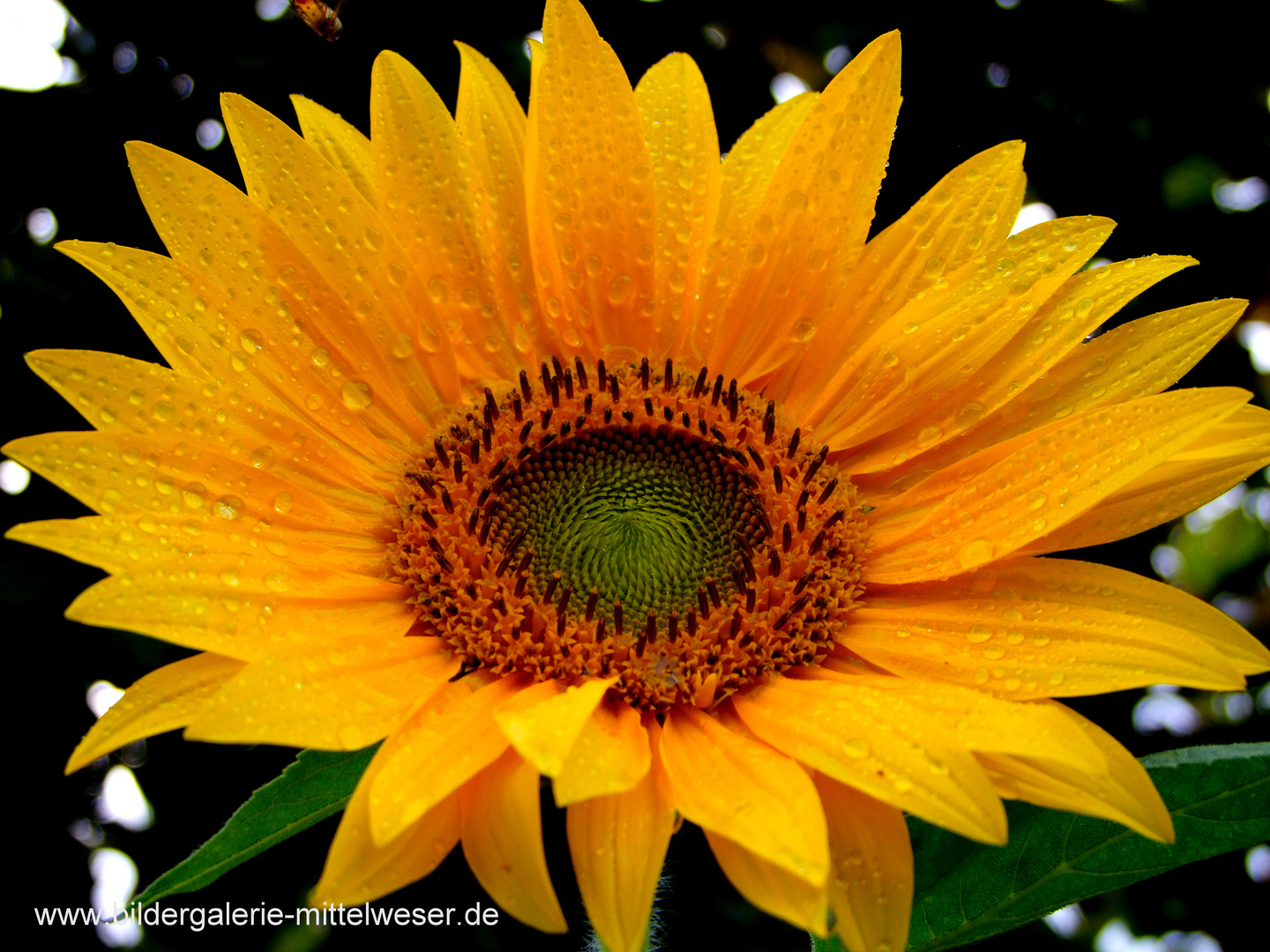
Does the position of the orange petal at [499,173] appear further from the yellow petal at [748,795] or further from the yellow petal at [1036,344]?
the yellow petal at [748,795]

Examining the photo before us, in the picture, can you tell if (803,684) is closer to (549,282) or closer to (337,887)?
(337,887)

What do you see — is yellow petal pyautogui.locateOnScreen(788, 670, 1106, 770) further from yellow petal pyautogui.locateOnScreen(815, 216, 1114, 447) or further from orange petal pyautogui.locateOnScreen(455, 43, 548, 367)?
orange petal pyautogui.locateOnScreen(455, 43, 548, 367)

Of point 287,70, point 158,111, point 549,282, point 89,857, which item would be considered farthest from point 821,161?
point 89,857

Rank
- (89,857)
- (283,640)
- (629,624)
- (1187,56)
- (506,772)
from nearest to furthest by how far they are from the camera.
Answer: (506,772) → (283,640) → (629,624) → (89,857) → (1187,56)

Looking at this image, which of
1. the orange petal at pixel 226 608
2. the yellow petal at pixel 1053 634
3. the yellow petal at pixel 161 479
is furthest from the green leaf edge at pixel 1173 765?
the yellow petal at pixel 161 479

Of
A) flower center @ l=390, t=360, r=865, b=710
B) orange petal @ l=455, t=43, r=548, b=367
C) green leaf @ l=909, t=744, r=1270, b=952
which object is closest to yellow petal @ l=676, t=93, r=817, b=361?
flower center @ l=390, t=360, r=865, b=710
